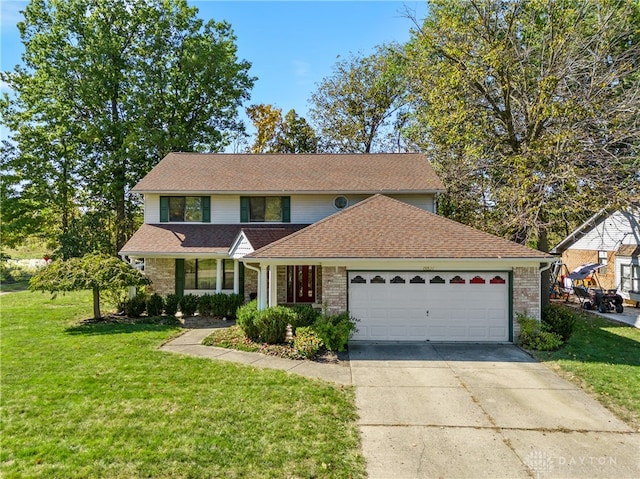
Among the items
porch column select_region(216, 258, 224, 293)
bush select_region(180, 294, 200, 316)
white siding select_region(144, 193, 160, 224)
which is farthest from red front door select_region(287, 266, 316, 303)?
white siding select_region(144, 193, 160, 224)

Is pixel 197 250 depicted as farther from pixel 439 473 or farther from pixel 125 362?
pixel 439 473

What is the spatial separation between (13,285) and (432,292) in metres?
28.3

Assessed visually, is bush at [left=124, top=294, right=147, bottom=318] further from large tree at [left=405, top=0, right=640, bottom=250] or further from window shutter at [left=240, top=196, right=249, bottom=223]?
large tree at [left=405, top=0, right=640, bottom=250]

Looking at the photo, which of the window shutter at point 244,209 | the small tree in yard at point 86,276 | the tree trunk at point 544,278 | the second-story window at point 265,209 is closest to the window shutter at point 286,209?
the second-story window at point 265,209

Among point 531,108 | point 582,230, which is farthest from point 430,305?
point 582,230

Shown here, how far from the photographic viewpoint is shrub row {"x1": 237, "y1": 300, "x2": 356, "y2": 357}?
10344 millimetres

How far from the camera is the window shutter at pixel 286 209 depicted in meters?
17.8

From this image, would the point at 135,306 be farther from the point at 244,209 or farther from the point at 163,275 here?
the point at 244,209

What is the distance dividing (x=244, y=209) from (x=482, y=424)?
1383 cm

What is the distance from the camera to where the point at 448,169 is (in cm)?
1806

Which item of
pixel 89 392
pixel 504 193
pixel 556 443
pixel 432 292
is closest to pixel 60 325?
pixel 89 392

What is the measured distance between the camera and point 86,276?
12984mm

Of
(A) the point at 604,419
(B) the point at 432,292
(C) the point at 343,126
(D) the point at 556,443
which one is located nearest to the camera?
(D) the point at 556,443

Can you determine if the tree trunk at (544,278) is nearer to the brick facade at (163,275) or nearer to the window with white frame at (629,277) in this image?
the window with white frame at (629,277)
